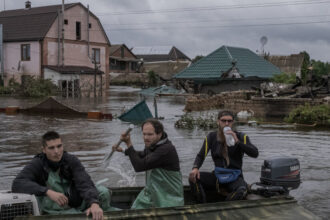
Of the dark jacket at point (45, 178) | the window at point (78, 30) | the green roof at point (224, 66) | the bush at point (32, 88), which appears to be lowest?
the dark jacket at point (45, 178)

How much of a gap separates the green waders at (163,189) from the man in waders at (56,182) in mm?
610

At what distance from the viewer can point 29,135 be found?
16.5 metres

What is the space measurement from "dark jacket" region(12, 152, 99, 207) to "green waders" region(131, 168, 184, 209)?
687mm

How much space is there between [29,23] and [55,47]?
12.8 ft

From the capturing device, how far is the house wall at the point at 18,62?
143ft

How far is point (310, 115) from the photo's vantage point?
64.5 ft

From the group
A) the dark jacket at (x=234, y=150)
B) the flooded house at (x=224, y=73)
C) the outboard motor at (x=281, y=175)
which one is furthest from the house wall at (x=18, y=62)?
the outboard motor at (x=281, y=175)

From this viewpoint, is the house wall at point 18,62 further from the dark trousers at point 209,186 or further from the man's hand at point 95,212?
the man's hand at point 95,212

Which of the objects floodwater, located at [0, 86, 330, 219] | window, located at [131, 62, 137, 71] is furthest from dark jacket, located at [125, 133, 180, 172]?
window, located at [131, 62, 137, 71]

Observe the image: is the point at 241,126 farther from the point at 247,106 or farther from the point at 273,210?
the point at 273,210

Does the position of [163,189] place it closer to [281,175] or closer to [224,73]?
[281,175]

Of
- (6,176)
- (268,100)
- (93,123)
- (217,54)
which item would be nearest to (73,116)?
(93,123)

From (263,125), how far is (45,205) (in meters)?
15.6

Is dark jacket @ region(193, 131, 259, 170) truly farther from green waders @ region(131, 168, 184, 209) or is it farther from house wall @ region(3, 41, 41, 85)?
house wall @ region(3, 41, 41, 85)
